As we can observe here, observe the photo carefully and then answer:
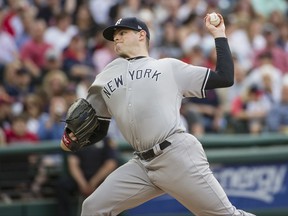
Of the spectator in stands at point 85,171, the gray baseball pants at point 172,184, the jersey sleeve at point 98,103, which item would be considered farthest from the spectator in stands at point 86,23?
the gray baseball pants at point 172,184

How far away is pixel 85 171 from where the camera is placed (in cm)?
1051

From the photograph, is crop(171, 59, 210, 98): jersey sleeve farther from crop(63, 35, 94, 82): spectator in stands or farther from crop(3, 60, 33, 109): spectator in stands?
crop(63, 35, 94, 82): spectator in stands

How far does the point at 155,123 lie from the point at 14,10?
24.8 ft

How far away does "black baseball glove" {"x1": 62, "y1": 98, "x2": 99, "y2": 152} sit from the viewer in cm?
668

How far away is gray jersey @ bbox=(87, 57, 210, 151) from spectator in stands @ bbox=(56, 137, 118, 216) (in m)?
3.84

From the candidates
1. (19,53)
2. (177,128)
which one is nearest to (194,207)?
(177,128)

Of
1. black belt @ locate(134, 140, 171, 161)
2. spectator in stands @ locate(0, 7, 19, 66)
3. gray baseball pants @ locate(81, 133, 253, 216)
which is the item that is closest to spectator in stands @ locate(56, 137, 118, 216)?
spectator in stands @ locate(0, 7, 19, 66)

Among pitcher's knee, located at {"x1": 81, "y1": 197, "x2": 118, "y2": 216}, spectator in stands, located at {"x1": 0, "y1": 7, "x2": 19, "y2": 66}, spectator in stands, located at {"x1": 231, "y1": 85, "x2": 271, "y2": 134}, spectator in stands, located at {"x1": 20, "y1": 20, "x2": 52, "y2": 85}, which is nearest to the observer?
pitcher's knee, located at {"x1": 81, "y1": 197, "x2": 118, "y2": 216}

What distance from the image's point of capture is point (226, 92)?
13320 mm

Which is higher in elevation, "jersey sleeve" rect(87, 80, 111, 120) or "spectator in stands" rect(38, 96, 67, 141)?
"jersey sleeve" rect(87, 80, 111, 120)

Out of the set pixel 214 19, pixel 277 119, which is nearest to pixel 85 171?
pixel 277 119

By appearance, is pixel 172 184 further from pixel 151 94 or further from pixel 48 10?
pixel 48 10

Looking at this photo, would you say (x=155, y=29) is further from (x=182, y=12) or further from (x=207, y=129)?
(x=207, y=129)

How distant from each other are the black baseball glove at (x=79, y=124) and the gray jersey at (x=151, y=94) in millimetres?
241
